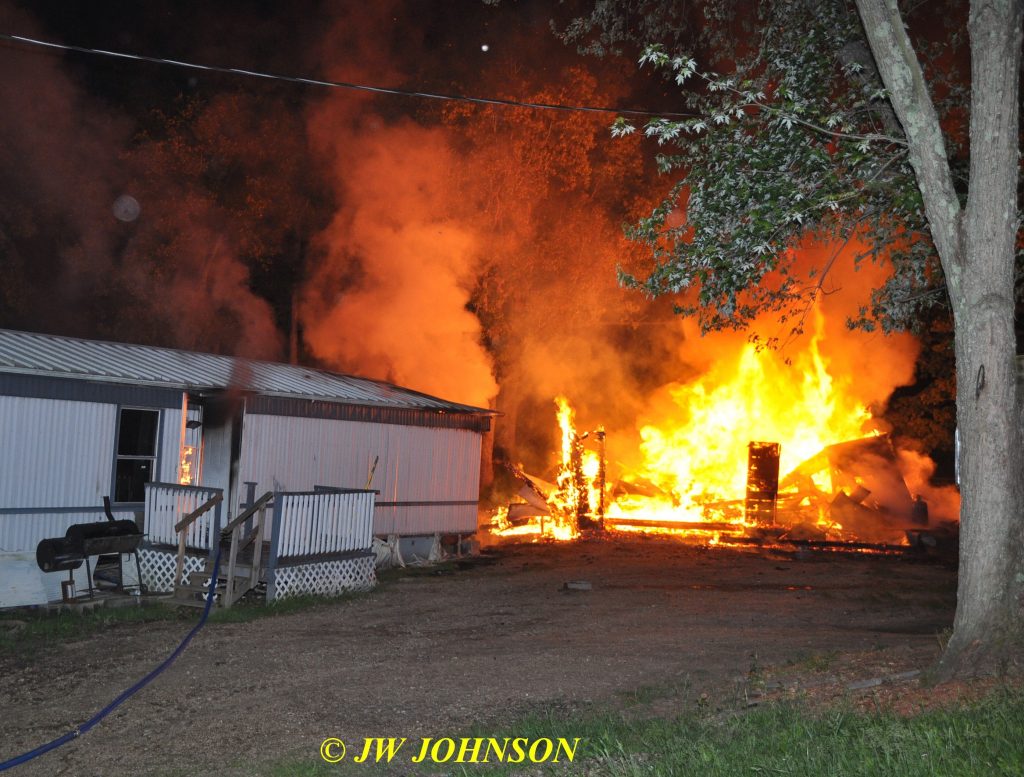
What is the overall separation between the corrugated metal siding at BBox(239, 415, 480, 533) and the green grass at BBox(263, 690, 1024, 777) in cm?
871

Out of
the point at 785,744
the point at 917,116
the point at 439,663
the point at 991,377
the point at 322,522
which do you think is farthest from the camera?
the point at 322,522

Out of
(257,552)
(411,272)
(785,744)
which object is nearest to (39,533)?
(257,552)

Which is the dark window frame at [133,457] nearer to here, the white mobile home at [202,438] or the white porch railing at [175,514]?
the white mobile home at [202,438]

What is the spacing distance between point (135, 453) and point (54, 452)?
1.38m

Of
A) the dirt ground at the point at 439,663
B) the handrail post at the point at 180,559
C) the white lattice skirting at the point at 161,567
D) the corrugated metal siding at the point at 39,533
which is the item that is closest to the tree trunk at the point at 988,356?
the dirt ground at the point at 439,663

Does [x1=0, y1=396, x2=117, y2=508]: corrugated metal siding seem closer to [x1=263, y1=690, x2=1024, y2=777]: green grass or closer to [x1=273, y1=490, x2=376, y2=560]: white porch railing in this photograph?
[x1=273, y1=490, x2=376, y2=560]: white porch railing

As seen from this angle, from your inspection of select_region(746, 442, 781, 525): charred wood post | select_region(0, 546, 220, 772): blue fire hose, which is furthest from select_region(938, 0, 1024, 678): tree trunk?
select_region(746, 442, 781, 525): charred wood post

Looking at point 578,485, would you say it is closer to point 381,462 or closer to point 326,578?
point 381,462

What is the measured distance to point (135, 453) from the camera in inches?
543

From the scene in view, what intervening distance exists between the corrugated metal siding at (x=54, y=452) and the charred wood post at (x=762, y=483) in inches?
610

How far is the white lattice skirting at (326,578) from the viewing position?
42.1 feet

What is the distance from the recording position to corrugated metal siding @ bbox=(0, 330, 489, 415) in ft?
41.4

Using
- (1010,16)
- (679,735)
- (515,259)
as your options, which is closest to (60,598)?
(679,735)

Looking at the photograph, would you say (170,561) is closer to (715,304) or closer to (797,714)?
(715,304)
